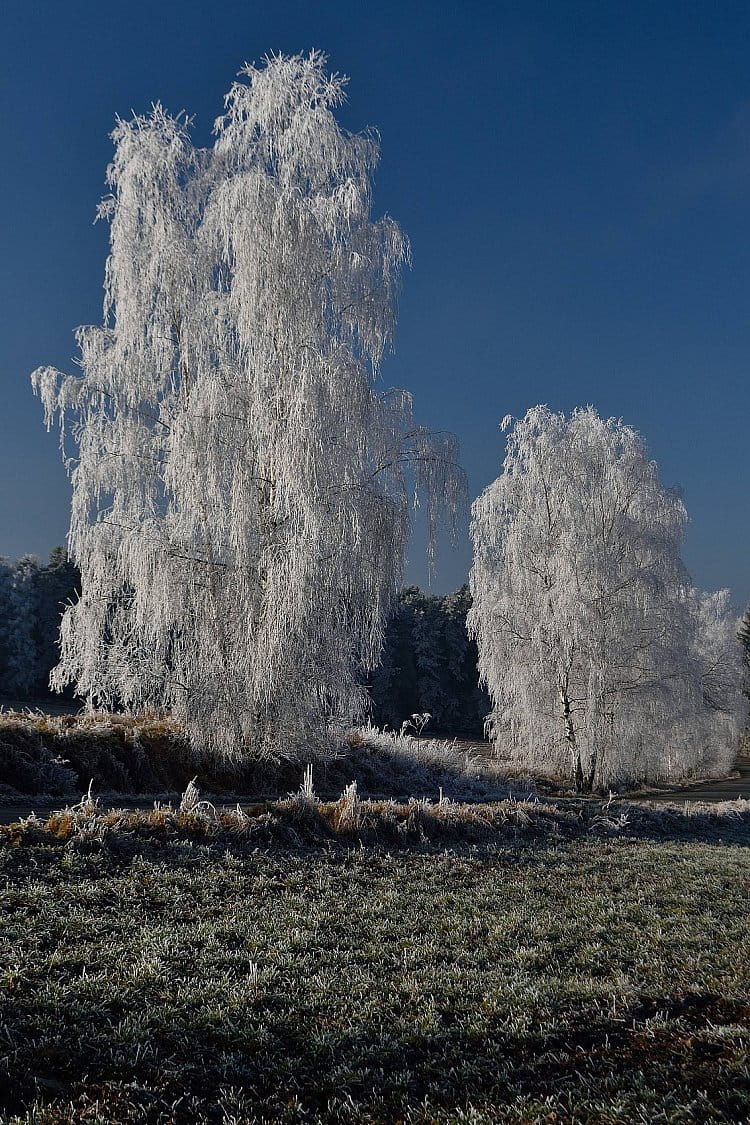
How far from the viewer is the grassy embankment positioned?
137 inches

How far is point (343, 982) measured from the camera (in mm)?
4793

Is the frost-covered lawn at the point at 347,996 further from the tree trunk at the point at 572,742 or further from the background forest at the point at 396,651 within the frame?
the background forest at the point at 396,651

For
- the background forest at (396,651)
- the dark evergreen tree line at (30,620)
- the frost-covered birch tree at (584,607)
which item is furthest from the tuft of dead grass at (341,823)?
the dark evergreen tree line at (30,620)

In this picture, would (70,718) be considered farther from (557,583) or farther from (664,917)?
(557,583)

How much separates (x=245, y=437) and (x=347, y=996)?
36.0 ft

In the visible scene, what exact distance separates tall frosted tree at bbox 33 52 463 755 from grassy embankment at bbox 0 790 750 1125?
17.0 feet

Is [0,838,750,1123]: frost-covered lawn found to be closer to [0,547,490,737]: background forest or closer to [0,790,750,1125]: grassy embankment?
[0,790,750,1125]: grassy embankment

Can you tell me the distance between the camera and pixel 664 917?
7.00 m

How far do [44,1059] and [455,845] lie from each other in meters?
6.90

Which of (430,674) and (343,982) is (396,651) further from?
(343,982)

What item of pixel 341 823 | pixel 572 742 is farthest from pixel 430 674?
pixel 341 823

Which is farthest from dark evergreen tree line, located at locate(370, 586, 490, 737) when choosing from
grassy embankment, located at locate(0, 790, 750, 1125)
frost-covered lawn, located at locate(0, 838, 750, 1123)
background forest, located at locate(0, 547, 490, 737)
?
frost-covered lawn, located at locate(0, 838, 750, 1123)

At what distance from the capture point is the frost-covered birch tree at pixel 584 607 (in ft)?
74.9

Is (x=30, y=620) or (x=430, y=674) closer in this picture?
(x=30, y=620)
